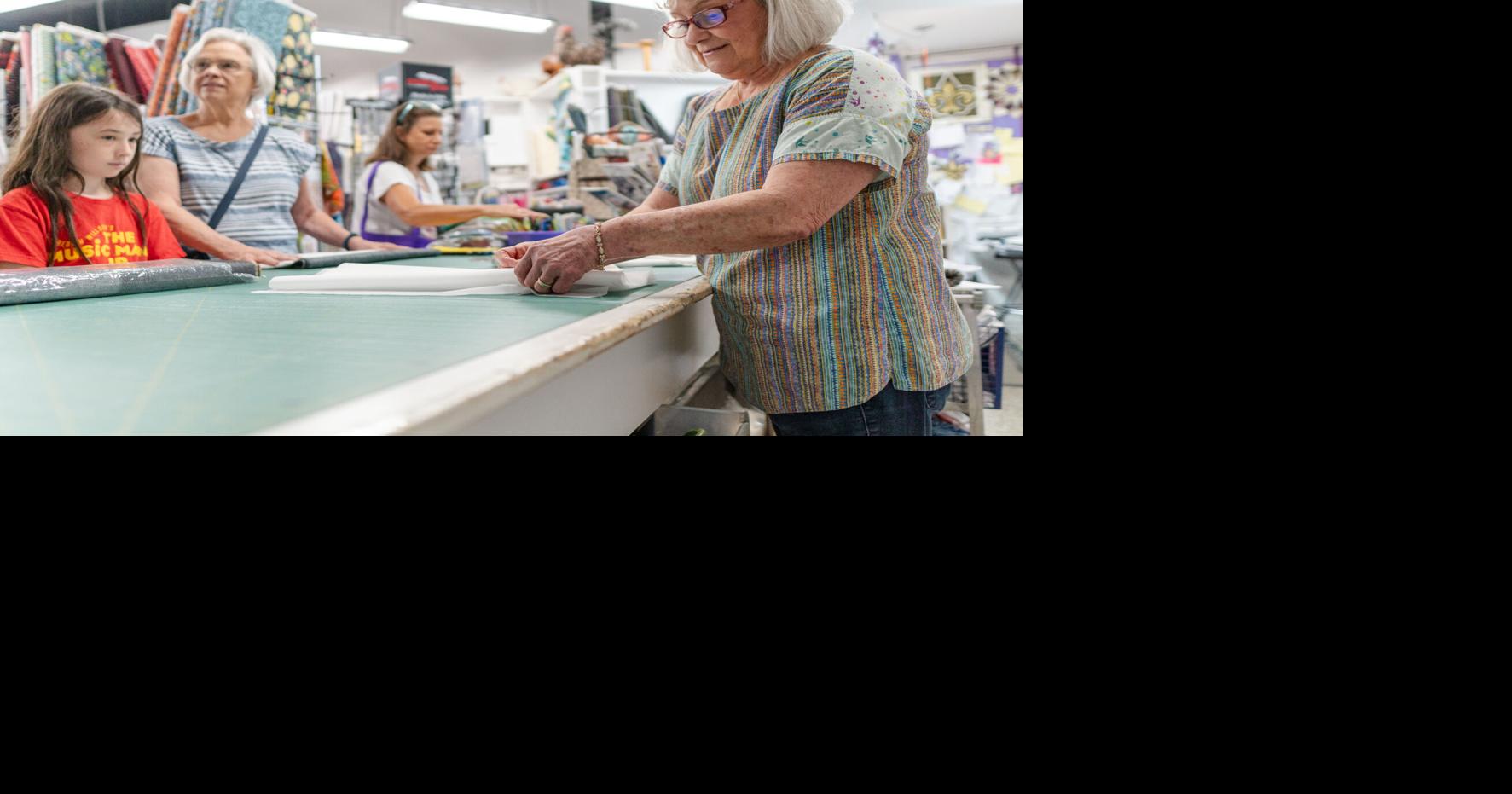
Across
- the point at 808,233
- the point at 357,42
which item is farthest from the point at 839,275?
the point at 357,42

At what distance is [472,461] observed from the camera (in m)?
0.59

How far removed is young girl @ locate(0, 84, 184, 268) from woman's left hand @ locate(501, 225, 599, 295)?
103 centimetres

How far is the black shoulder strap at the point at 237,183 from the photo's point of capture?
6.90 feet

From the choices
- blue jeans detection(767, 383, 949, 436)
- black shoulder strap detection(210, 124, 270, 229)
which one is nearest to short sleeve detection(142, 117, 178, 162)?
black shoulder strap detection(210, 124, 270, 229)

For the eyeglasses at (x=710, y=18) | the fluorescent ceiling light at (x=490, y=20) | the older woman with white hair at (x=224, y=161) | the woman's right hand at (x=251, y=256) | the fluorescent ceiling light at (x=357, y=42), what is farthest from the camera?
the fluorescent ceiling light at (x=490, y=20)

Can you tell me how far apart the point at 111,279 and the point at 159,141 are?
1.21 m

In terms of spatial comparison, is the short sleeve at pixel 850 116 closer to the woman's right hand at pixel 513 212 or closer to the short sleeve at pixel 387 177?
the woman's right hand at pixel 513 212

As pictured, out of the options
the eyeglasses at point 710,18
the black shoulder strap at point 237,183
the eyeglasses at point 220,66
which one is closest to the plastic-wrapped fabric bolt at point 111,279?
the eyeglasses at point 710,18

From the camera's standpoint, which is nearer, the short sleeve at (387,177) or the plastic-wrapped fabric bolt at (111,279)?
the plastic-wrapped fabric bolt at (111,279)

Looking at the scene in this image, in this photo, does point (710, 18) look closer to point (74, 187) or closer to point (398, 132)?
point (74, 187)

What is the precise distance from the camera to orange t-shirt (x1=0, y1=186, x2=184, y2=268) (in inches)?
56.6

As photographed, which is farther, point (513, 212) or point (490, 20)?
point (490, 20)

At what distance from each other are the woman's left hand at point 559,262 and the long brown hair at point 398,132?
2.11 m

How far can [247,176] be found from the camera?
7.07 feet
